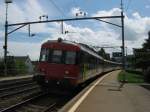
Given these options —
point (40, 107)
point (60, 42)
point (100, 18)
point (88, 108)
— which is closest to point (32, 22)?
point (100, 18)

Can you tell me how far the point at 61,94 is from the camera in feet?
81.8

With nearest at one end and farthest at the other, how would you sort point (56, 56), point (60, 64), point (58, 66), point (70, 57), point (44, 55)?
point (58, 66) < point (60, 64) < point (70, 57) < point (56, 56) < point (44, 55)

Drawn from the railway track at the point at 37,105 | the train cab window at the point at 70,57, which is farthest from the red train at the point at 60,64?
the railway track at the point at 37,105

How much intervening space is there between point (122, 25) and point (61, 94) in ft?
48.0

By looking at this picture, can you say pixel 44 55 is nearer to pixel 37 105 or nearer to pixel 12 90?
pixel 37 105

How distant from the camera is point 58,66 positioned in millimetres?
23484

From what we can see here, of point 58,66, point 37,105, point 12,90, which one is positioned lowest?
Result: point 37,105

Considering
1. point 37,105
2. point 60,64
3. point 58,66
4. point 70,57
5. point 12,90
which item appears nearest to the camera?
point 37,105

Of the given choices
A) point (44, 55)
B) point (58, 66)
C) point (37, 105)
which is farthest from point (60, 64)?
point (37, 105)

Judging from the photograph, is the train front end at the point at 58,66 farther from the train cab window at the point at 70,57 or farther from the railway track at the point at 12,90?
the railway track at the point at 12,90

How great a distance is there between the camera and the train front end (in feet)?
75.5

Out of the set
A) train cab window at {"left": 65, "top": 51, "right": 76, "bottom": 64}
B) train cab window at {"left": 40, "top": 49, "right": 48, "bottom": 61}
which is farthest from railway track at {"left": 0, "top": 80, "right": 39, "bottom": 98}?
train cab window at {"left": 65, "top": 51, "right": 76, "bottom": 64}

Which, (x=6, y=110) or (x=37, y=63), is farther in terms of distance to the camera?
(x=37, y=63)

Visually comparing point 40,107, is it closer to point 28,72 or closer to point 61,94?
point 61,94
